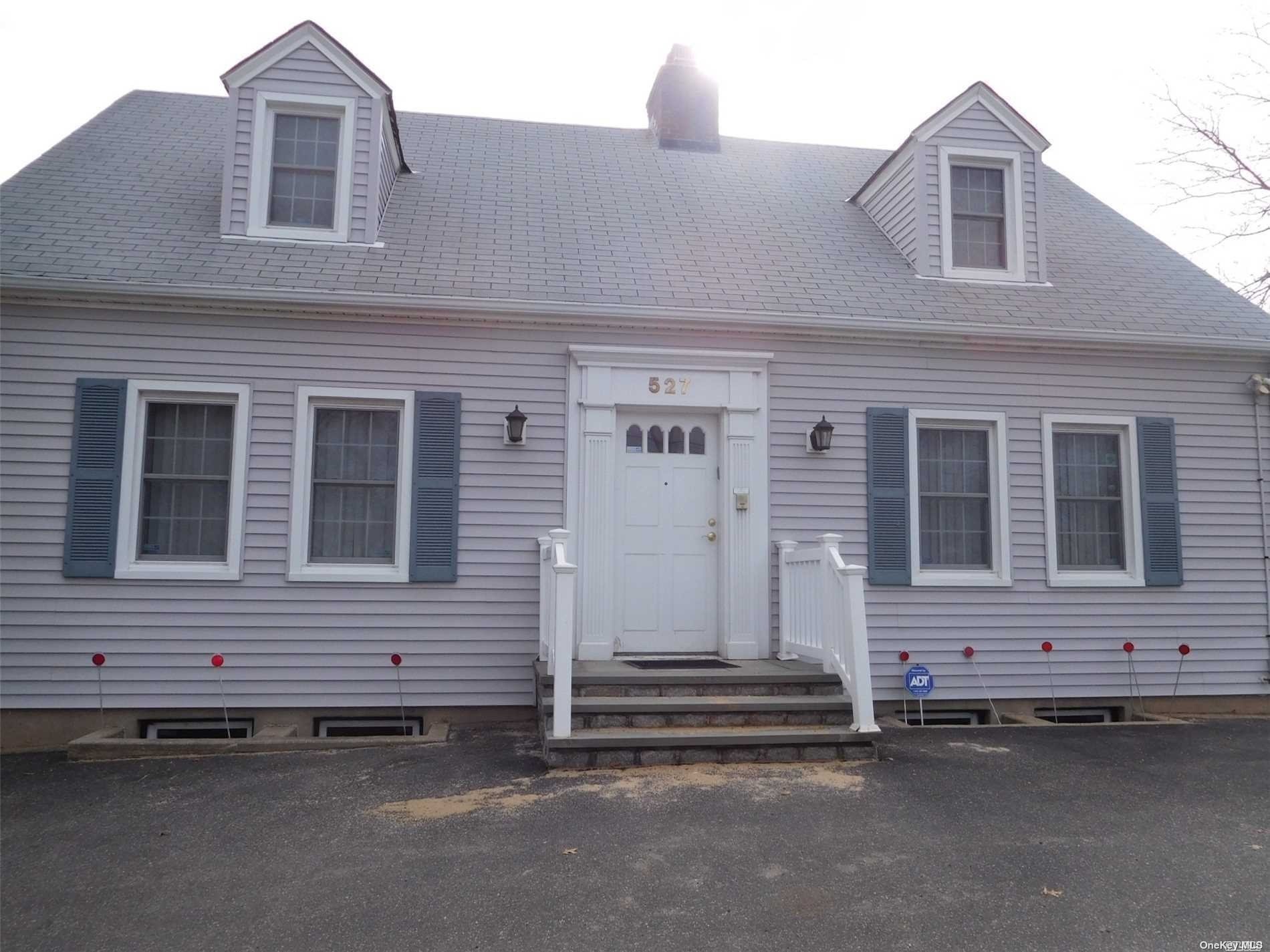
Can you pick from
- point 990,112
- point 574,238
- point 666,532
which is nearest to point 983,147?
point 990,112

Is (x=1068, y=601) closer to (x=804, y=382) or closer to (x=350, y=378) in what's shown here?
(x=804, y=382)

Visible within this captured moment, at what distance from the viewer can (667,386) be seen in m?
6.80

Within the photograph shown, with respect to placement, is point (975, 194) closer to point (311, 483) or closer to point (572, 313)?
point (572, 313)

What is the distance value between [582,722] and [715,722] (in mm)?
872

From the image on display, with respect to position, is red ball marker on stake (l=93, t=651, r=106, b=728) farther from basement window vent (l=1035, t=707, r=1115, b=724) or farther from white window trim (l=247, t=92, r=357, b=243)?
basement window vent (l=1035, t=707, r=1115, b=724)

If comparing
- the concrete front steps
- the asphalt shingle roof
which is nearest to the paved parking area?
the concrete front steps

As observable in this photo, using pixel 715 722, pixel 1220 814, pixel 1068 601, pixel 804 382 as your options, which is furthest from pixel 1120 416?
pixel 715 722

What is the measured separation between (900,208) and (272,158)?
18.7 feet

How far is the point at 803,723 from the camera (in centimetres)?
556

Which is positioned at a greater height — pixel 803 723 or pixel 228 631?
pixel 228 631

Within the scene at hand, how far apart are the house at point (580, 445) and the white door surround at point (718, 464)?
3cm

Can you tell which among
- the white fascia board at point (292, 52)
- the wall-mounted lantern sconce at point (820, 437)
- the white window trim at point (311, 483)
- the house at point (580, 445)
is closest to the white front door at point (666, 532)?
Result: the house at point (580, 445)

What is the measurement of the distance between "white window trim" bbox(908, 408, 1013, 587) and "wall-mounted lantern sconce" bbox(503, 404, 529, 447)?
10.6 ft

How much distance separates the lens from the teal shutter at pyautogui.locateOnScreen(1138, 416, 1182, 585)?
719cm
